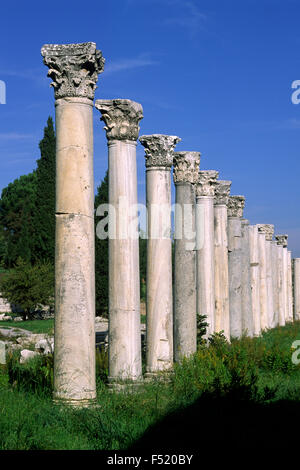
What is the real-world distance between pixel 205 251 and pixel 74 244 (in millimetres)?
11590

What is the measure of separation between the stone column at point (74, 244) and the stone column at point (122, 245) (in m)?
2.82

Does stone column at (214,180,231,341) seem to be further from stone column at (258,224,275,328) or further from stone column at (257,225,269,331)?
stone column at (258,224,275,328)

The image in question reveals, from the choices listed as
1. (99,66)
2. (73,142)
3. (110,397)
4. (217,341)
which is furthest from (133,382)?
(217,341)

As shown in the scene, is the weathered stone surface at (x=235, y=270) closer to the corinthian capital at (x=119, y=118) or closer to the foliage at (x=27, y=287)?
the corinthian capital at (x=119, y=118)

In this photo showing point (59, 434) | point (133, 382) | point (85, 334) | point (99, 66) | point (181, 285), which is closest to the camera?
point (59, 434)

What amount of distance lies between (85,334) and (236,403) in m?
3.38

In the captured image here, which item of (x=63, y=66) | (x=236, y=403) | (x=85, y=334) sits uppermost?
(x=63, y=66)

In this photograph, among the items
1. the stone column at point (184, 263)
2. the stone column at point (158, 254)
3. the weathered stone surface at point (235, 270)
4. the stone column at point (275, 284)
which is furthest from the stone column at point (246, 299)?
the stone column at point (158, 254)

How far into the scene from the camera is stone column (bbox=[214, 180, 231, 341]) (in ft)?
78.5

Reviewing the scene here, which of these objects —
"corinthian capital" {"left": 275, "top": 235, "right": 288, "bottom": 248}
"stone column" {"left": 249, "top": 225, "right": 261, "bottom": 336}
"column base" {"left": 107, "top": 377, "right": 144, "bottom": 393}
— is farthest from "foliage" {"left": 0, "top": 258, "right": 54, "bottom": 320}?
"column base" {"left": 107, "top": 377, "right": 144, "bottom": 393}

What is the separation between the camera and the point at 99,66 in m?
12.3

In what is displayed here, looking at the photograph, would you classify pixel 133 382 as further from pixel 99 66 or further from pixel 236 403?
pixel 99 66

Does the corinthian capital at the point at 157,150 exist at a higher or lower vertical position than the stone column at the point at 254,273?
higher

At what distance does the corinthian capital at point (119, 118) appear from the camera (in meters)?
14.7
